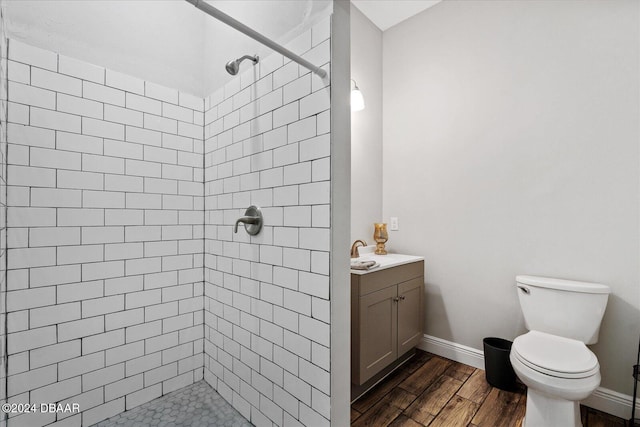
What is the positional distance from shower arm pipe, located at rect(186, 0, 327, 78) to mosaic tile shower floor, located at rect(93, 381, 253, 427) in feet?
5.36

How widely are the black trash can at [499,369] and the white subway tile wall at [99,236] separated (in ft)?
6.06

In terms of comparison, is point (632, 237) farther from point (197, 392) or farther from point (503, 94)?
point (197, 392)

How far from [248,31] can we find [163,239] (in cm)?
115

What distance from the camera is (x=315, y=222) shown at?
114 cm

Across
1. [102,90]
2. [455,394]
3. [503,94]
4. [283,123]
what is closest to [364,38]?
[503,94]

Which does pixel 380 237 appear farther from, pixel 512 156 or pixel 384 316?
pixel 512 156

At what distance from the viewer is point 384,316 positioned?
1.88 m

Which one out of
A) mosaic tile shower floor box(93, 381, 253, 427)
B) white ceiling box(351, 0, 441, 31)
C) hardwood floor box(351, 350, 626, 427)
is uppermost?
white ceiling box(351, 0, 441, 31)

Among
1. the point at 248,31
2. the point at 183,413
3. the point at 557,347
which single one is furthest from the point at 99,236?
the point at 557,347

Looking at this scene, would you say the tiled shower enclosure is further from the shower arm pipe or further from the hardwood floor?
the hardwood floor

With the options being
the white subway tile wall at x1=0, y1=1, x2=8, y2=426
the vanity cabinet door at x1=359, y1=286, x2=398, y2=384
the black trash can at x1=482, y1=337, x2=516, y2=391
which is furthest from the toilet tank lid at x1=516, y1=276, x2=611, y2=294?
the white subway tile wall at x1=0, y1=1, x2=8, y2=426

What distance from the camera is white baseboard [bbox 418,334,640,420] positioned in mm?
1646

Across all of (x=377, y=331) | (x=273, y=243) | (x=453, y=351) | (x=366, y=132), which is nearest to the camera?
(x=273, y=243)

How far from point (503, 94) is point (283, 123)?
1.72 metres
